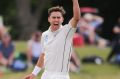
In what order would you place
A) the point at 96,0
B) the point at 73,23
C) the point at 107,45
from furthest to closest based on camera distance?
1. the point at 96,0
2. the point at 107,45
3. the point at 73,23

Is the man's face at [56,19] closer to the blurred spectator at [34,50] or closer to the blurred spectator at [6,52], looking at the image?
the blurred spectator at [6,52]

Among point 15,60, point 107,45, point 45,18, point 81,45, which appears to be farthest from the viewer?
point 45,18

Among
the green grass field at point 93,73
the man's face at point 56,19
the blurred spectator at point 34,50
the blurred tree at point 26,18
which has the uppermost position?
the blurred tree at point 26,18

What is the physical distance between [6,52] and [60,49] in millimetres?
8592

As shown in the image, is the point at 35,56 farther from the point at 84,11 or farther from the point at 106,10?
the point at 106,10

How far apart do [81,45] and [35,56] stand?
450cm

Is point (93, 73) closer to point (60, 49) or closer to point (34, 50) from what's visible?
point (34, 50)

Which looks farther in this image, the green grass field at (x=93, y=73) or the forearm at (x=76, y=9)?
the green grass field at (x=93, y=73)

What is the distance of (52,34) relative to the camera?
906 centimetres

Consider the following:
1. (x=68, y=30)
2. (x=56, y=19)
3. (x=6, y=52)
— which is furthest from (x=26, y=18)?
(x=56, y=19)

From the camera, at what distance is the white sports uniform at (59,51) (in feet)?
29.5

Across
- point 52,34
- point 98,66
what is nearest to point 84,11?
point 98,66

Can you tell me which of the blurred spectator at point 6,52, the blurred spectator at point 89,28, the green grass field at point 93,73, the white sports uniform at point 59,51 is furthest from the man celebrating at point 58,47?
the blurred spectator at point 89,28

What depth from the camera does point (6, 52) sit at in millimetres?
17453
